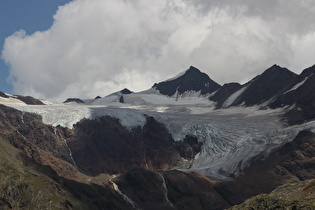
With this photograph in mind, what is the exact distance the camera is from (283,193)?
355 feet

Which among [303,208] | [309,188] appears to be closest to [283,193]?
[309,188]

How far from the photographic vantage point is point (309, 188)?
9975 cm

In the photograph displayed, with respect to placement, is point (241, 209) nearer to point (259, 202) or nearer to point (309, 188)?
point (259, 202)

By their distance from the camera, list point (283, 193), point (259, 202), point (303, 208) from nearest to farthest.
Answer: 1. point (303, 208)
2. point (259, 202)
3. point (283, 193)

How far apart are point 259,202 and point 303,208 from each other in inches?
608

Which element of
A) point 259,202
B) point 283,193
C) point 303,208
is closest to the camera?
point 303,208

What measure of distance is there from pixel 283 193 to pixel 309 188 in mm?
9140

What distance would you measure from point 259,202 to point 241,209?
397 centimetres

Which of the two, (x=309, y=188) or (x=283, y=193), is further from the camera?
(x=283, y=193)

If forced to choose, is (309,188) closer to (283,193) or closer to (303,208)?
(283,193)

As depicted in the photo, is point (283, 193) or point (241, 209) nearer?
point (241, 209)

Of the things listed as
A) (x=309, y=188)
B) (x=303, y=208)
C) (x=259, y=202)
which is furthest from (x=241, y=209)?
(x=303, y=208)

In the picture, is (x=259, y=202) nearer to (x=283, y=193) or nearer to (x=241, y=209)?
(x=241, y=209)

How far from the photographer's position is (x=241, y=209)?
327ft
